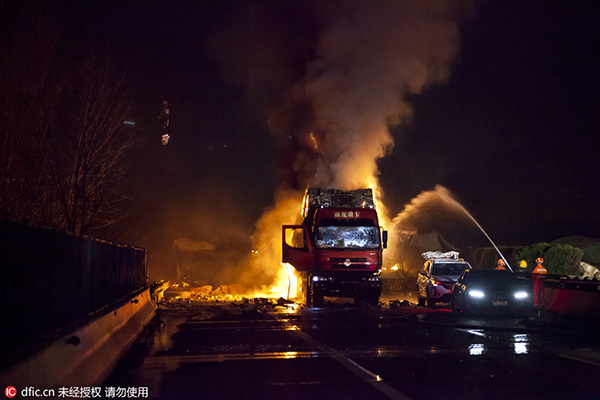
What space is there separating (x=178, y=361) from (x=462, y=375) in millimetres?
4138

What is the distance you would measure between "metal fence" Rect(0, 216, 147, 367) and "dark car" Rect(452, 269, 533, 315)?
10.0 m

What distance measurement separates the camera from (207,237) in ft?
171

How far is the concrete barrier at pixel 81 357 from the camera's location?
5.42 m

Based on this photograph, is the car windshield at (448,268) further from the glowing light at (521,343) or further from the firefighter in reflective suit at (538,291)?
the glowing light at (521,343)

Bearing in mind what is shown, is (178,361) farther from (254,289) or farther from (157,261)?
(157,261)

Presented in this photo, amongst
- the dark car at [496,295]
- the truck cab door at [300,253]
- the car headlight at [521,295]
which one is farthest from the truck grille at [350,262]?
the car headlight at [521,295]

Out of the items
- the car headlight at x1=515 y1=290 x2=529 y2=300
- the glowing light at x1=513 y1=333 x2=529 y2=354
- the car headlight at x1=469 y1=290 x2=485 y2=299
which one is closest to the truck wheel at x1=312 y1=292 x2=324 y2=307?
the car headlight at x1=469 y1=290 x2=485 y2=299

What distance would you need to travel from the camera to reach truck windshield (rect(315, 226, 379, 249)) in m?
22.4

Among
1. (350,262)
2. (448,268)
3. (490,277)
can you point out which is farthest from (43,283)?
(448,268)

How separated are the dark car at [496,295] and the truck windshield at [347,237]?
5.62m

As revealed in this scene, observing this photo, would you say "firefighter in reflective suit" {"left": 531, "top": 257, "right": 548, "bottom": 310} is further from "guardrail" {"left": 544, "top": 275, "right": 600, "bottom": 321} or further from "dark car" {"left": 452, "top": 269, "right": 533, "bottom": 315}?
"dark car" {"left": 452, "top": 269, "right": 533, "bottom": 315}

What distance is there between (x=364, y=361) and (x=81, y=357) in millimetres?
4079

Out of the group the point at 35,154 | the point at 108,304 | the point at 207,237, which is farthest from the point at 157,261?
the point at 108,304

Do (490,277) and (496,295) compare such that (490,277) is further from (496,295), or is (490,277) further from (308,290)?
(308,290)
